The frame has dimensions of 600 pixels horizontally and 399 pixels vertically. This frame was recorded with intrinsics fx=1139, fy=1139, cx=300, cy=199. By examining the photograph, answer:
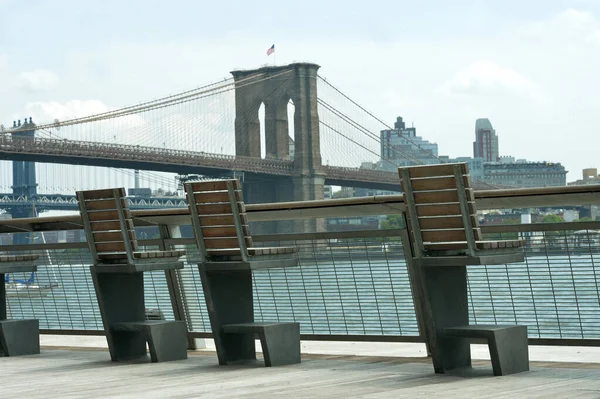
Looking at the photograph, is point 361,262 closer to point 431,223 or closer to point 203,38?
point 431,223

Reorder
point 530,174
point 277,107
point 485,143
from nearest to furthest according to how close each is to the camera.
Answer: point 277,107 < point 530,174 < point 485,143

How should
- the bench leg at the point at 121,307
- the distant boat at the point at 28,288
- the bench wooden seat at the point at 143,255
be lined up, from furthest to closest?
the distant boat at the point at 28,288 < the bench leg at the point at 121,307 < the bench wooden seat at the point at 143,255

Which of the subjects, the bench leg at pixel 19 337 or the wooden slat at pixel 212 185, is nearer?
the wooden slat at pixel 212 185

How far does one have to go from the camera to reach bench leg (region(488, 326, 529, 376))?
4.12m

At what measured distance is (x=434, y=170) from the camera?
4.20 meters

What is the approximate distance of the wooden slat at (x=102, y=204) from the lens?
5.15 m

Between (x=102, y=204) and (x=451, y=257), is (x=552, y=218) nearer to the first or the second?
(x=102, y=204)

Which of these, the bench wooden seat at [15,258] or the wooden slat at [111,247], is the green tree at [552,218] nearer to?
the bench wooden seat at [15,258]

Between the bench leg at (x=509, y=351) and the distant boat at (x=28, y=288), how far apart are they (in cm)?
333

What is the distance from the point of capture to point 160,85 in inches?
3098

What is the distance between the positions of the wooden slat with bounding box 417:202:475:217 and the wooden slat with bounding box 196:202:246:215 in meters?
0.86

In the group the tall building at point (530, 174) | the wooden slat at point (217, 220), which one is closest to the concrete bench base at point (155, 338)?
the wooden slat at point (217, 220)

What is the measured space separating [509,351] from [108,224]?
1.99m

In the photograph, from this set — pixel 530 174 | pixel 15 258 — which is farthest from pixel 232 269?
pixel 530 174
